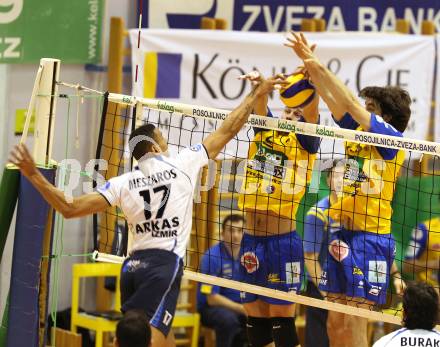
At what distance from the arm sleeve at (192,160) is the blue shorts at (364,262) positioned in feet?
4.60

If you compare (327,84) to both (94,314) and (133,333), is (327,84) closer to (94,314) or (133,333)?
(133,333)

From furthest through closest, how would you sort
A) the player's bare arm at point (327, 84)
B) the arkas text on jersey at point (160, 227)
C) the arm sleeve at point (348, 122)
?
the arm sleeve at point (348, 122) < the player's bare arm at point (327, 84) < the arkas text on jersey at point (160, 227)

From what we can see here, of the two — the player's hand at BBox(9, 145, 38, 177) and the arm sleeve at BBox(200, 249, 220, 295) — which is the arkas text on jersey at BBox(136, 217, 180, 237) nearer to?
the player's hand at BBox(9, 145, 38, 177)

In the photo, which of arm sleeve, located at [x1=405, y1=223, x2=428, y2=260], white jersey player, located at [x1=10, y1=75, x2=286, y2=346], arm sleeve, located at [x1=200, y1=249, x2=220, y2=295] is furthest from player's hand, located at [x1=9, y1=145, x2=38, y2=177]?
arm sleeve, located at [x1=405, y1=223, x2=428, y2=260]

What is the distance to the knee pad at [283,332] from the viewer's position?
7.92m

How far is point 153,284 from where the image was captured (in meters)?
6.63

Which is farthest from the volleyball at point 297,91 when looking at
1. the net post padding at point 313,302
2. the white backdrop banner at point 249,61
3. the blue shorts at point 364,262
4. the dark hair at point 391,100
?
the white backdrop banner at point 249,61

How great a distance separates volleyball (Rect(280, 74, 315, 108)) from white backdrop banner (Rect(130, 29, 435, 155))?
10.9ft

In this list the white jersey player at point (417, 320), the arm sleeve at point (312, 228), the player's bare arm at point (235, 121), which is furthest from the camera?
the arm sleeve at point (312, 228)

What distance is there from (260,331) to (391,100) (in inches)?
77.8

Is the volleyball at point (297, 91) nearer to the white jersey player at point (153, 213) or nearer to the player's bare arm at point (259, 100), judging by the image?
the player's bare arm at point (259, 100)

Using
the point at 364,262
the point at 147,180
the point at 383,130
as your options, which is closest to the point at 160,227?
the point at 147,180


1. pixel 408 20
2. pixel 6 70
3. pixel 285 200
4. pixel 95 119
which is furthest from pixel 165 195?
pixel 408 20

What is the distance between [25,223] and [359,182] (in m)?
2.49
